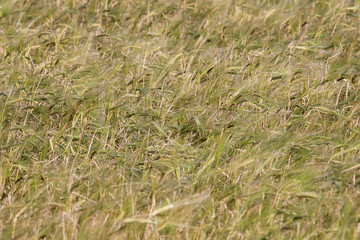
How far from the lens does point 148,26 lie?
444cm

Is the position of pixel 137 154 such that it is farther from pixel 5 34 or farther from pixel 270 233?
pixel 5 34

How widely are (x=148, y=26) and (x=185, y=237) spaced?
6.89 feet

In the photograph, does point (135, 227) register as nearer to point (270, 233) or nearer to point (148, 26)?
point (270, 233)

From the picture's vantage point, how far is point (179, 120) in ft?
11.1

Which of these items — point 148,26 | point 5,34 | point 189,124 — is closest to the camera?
point 189,124

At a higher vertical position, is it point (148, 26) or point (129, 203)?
point (129, 203)

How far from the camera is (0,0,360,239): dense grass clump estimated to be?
2.63 metres

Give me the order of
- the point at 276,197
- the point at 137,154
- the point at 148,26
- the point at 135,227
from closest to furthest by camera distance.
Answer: the point at 135,227 → the point at 276,197 → the point at 137,154 → the point at 148,26

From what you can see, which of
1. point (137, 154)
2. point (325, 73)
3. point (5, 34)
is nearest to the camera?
point (137, 154)

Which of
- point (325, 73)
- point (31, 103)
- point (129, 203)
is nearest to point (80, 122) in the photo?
point (31, 103)

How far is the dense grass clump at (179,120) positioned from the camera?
263 centimetres

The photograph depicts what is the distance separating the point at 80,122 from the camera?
129 inches

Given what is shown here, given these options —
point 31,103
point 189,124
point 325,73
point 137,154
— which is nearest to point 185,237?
point 137,154

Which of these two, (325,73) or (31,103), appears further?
(325,73)
